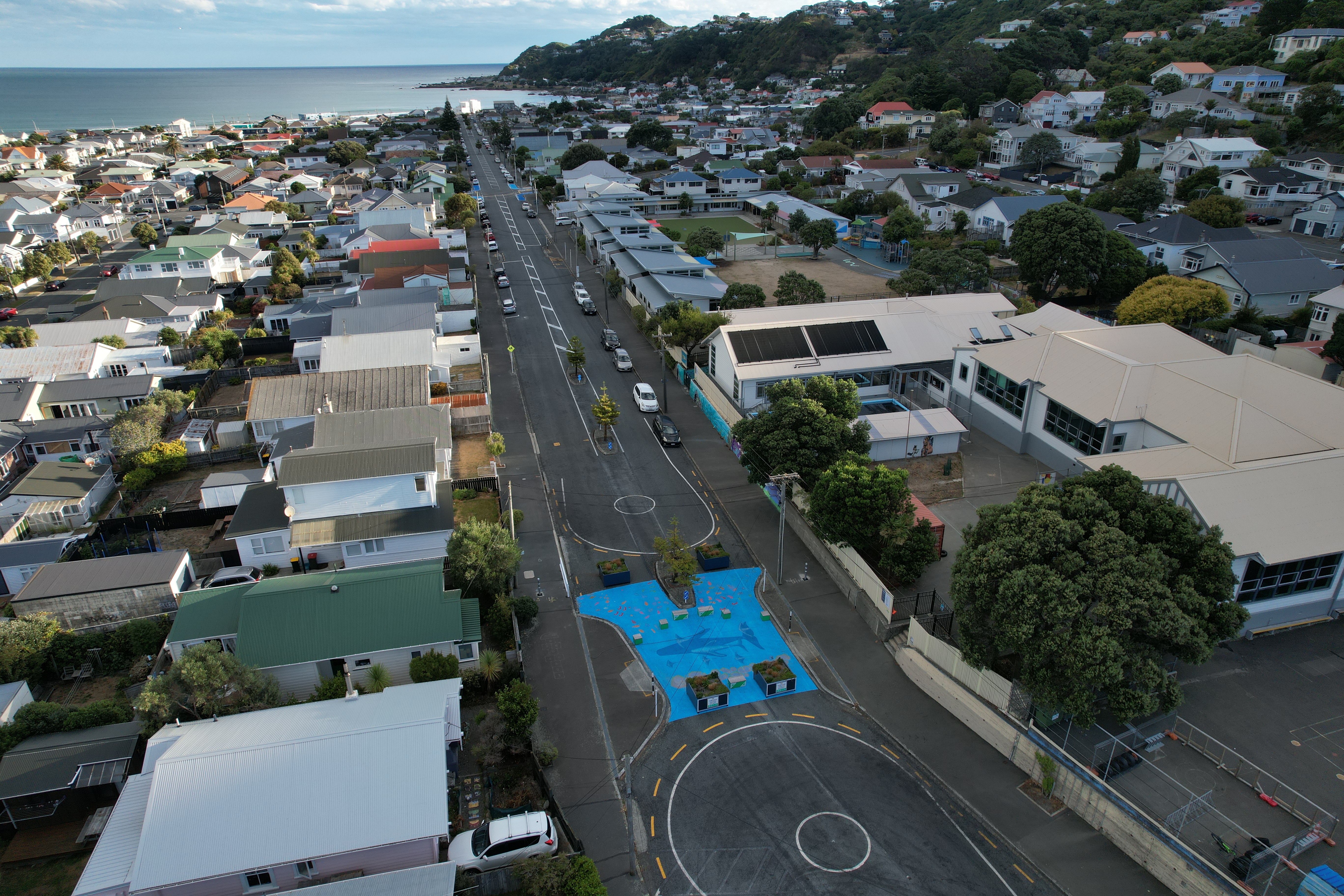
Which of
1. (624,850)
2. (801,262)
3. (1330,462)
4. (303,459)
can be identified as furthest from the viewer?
(801,262)

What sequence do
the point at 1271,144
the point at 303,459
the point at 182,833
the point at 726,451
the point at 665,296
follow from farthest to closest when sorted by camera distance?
the point at 1271,144, the point at 665,296, the point at 726,451, the point at 303,459, the point at 182,833

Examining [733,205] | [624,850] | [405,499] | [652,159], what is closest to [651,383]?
[405,499]

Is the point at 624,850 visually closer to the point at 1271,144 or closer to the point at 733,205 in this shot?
the point at 733,205

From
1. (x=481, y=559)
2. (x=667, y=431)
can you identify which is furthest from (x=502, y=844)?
(x=667, y=431)

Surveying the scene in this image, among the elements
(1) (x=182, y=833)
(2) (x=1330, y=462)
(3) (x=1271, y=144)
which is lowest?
(1) (x=182, y=833)

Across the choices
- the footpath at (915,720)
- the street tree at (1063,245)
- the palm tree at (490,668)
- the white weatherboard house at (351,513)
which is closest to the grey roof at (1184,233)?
the street tree at (1063,245)

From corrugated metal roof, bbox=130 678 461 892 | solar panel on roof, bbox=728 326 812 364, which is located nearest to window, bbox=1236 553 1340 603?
solar panel on roof, bbox=728 326 812 364

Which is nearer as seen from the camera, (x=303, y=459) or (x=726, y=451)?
(x=303, y=459)
